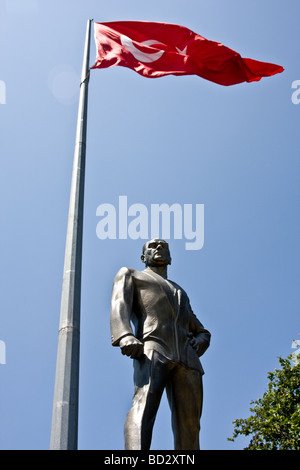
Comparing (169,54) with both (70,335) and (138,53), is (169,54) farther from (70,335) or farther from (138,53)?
(70,335)

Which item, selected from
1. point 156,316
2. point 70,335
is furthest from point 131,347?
point 70,335

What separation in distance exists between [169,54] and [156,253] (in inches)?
238

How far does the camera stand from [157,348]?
7.77 metres

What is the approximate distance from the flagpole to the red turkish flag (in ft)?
15.5

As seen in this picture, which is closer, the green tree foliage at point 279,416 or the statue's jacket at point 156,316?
the statue's jacket at point 156,316

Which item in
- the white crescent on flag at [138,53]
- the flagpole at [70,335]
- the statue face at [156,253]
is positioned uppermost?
the white crescent on flag at [138,53]

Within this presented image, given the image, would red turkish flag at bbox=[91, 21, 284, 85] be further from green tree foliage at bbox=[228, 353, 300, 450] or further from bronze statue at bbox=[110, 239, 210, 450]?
green tree foliage at bbox=[228, 353, 300, 450]

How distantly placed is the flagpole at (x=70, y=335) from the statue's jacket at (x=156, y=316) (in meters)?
1.06

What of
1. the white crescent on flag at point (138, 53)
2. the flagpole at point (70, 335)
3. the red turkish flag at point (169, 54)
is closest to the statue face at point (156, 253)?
the flagpole at point (70, 335)

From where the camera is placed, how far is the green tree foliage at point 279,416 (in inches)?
833

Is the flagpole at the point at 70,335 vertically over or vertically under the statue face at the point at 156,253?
under

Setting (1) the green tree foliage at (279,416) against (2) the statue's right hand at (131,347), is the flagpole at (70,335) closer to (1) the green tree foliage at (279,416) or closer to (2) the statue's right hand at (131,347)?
(2) the statue's right hand at (131,347)

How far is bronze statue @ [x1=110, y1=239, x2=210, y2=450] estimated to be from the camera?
737 centimetres
